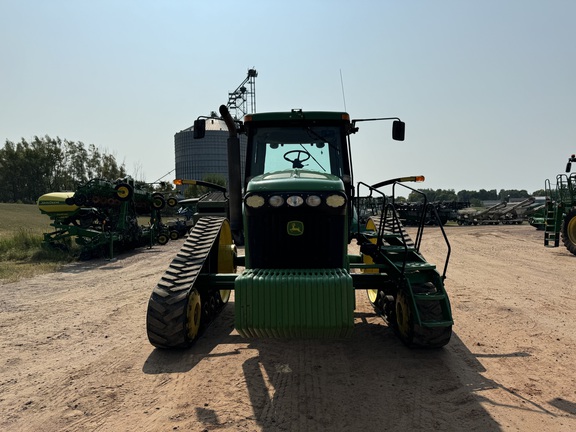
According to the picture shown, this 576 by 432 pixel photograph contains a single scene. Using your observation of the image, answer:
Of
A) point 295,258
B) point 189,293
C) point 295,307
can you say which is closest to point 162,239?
point 189,293

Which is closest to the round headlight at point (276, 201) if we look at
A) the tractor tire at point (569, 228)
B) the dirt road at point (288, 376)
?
the dirt road at point (288, 376)

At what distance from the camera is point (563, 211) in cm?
1522

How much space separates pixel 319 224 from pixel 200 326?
211 cm

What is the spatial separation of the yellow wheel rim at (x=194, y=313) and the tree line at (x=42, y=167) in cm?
5196

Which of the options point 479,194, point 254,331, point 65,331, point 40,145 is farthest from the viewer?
point 479,194

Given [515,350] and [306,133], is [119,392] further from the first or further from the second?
[515,350]

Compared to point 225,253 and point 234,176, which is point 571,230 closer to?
point 225,253

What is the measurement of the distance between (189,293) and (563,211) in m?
15.2

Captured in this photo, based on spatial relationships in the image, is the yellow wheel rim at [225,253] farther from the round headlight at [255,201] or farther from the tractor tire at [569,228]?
the tractor tire at [569,228]

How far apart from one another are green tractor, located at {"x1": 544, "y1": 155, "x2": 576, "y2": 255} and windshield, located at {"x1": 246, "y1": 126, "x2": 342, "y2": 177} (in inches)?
458

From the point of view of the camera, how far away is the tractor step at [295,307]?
376cm

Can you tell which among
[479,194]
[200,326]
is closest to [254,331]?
[200,326]

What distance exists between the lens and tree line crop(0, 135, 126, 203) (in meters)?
54.0

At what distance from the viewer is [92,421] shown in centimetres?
328
